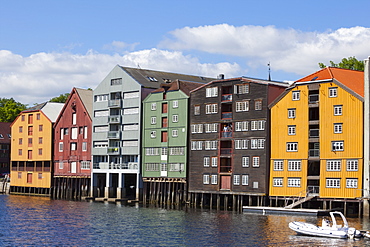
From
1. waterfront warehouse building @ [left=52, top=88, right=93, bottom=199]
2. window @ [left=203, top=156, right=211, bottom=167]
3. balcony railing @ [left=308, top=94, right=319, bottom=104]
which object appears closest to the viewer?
balcony railing @ [left=308, top=94, right=319, bottom=104]

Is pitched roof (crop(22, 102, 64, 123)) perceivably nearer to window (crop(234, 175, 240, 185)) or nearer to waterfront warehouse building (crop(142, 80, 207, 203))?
waterfront warehouse building (crop(142, 80, 207, 203))

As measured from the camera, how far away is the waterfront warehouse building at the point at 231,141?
319 ft

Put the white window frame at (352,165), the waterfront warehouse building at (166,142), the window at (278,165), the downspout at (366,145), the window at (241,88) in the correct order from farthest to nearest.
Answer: the waterfront warehouse building at (166,142)
the window at (241,88)
the window at (278,165)
the white window frame at (352,165)
the downspout at (366,145)

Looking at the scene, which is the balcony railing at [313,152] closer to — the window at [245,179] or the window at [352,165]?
the window at [352,165]

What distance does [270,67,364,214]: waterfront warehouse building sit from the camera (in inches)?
3440

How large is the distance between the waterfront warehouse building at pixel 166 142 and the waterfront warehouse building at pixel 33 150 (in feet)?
103

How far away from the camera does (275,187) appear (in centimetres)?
9456

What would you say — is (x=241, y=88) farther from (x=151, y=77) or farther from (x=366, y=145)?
(x=151, y=77)

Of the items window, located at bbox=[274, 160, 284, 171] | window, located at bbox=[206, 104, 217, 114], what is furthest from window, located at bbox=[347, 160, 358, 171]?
window, located at bbox=[206, 104, 217, 114]

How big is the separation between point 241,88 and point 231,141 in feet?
27.0

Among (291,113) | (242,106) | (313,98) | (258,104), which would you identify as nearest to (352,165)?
(313,98)

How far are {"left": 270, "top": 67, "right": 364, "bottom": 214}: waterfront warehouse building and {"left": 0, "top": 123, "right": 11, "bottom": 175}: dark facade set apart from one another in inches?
4000

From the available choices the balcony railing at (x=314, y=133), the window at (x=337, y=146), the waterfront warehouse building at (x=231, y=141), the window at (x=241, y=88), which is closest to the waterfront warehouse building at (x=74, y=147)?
the waterfront warehouse building at (x=231, y=141)

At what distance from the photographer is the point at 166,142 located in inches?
4454
